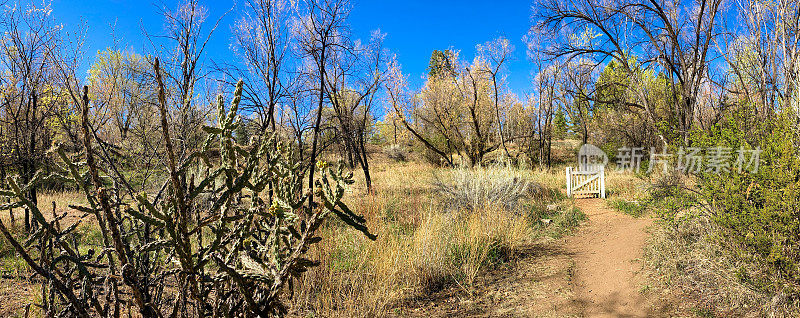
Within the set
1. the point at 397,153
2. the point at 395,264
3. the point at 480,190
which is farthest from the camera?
the point at 397,153

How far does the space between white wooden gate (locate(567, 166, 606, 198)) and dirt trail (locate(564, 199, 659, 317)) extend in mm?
2152

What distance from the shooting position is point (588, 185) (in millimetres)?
9562

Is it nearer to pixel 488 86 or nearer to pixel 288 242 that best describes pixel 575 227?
pixel 288 242

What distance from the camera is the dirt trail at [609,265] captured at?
11.1 feet

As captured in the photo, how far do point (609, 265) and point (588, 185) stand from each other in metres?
5.63

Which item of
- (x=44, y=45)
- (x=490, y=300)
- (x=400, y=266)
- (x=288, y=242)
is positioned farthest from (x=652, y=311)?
(x=44, y=45)

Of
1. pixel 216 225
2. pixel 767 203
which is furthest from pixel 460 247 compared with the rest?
pixel 216 225

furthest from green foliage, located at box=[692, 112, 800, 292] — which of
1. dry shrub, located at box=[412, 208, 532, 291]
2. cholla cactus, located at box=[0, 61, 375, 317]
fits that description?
cholla cactus, located at box=[0, 61, 375, 317]

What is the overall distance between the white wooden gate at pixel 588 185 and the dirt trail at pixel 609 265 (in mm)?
2152

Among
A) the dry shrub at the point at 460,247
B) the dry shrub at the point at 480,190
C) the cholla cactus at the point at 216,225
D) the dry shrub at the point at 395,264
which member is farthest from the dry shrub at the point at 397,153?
the cholla cactus at the point at 216,225

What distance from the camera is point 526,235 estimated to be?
541 centimetres

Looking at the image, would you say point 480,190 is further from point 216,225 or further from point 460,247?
point 216,225

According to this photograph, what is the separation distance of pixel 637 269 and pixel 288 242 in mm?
4280

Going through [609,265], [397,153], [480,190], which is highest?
[397,153]
